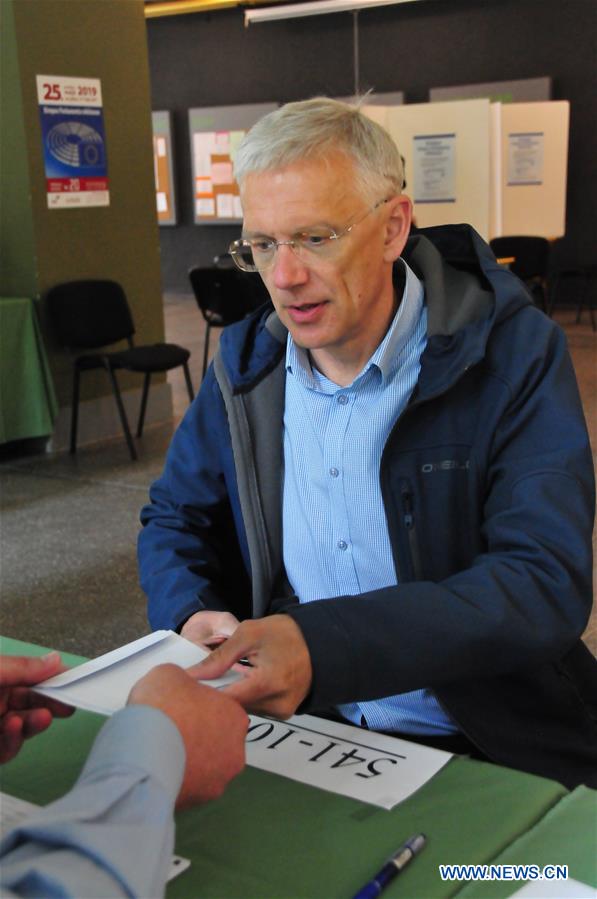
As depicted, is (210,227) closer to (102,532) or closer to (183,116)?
(183,116)

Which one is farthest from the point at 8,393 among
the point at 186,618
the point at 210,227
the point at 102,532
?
the point at 210,227

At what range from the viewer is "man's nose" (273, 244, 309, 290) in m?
1.42

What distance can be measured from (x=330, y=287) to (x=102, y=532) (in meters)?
3.15

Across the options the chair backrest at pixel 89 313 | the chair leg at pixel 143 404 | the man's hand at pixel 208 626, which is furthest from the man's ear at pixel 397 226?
the chair leg at pixel 143 404

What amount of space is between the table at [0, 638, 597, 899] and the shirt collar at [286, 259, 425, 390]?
622mm

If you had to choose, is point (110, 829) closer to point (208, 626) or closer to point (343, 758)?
point (343, 758)

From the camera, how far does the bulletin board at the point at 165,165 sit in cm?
1252

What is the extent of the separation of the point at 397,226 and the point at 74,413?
445 cm

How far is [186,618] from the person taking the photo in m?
1.45

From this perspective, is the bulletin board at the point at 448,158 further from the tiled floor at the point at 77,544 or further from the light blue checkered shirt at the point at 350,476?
the light blue checkered shirt at the point at 350,476

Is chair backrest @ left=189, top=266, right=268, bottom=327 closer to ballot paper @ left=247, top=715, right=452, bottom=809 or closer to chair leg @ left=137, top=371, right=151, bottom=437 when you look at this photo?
chair leg @ left=137, top=371, right=151, bottom=437

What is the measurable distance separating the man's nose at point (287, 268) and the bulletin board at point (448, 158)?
6.89 metres

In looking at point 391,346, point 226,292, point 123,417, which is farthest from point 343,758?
point 226,292

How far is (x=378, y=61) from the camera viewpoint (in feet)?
35.9
